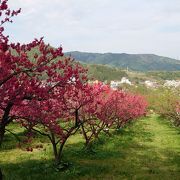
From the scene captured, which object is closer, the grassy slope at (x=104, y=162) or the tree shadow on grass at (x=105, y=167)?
→ the tree shadow on grass at (x=105, y=167)

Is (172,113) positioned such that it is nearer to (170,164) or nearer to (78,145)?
(78,145)

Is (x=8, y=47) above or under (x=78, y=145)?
above

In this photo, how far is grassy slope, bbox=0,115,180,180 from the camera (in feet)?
69.6

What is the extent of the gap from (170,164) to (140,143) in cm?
1134

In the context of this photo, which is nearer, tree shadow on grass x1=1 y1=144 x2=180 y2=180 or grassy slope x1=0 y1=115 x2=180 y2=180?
tree shadow on grass x1=1 y1=144 x2=180 y2=180

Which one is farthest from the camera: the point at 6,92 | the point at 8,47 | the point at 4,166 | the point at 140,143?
the point at 140,143

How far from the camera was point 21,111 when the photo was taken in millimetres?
19812

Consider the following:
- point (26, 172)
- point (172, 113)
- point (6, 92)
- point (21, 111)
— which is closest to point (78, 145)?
point (26, 172)

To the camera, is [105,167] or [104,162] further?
[104,162]

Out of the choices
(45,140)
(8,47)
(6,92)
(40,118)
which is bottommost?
(45,140)

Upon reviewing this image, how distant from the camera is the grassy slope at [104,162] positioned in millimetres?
21203

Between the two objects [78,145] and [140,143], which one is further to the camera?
[140,143]

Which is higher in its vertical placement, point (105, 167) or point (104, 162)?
point (105, 167)

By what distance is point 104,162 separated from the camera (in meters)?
25.3
